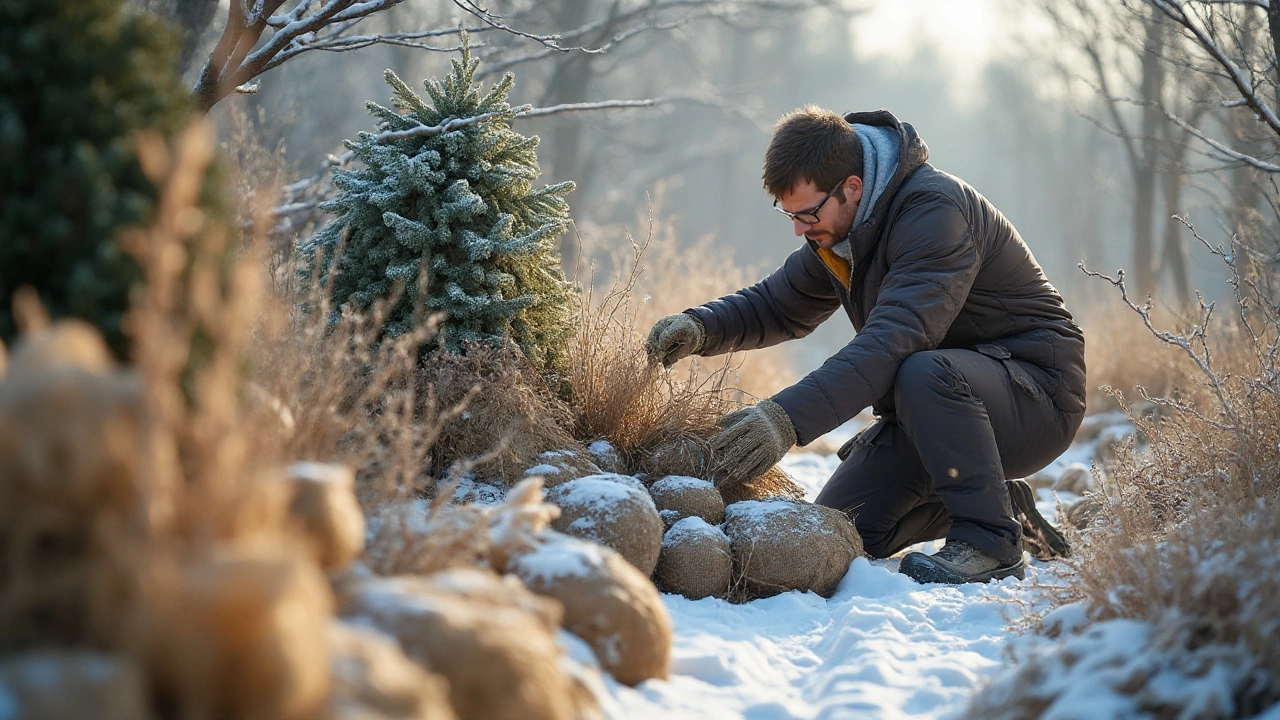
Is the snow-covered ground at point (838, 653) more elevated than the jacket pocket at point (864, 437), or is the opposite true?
the jacket pocket at point (864, 437)

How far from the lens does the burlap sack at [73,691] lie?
45.9 inches

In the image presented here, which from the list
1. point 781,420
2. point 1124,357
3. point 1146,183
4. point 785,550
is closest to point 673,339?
point 781,420

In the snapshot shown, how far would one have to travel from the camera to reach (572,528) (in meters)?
2.94

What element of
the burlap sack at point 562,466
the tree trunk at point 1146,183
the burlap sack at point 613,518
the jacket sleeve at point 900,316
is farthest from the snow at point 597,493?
the tree trunk at point 1146,183

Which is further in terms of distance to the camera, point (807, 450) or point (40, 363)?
point (807, 450)

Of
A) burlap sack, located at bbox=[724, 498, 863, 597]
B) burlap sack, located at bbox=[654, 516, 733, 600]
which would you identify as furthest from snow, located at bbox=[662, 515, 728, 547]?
burlap sack, located at bbox=[724, 498, 863, 597]

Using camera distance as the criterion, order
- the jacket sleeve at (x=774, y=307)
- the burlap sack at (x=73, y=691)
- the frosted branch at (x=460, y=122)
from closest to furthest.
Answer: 1. the burlap sack at (x=73, y=691)
2. the frosted branch at (x=460, y=122)
3. the jacket sleeve at (x=774, y=307)

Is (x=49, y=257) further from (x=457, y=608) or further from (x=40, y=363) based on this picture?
(x=457, y=608)

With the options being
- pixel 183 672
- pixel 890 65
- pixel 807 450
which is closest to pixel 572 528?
pixel 183 672

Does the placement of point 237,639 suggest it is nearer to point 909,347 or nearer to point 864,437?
point 909,347

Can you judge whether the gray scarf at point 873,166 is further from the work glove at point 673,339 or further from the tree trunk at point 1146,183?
the tree trunk at point 1146,183

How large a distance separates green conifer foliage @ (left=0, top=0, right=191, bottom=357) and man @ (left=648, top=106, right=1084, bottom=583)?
7.65 ft

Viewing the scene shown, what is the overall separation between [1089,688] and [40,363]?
1.88 meters

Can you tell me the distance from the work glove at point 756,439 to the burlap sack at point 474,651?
6.27ft
